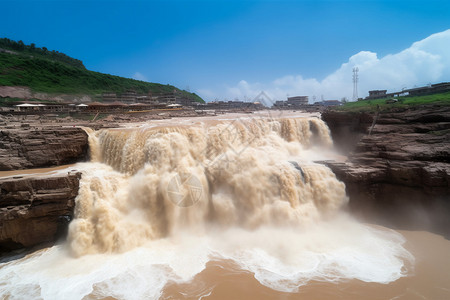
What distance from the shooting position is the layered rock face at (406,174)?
10.1 m

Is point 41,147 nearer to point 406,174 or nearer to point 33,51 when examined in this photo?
point 406,174

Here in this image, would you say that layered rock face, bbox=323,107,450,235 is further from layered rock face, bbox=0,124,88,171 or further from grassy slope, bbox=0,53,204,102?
grassy slope, bbox=0,53,204,102

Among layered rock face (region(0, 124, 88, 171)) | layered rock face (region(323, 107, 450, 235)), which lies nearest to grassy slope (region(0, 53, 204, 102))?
layered rock face (region(0, 124, 88, 171))

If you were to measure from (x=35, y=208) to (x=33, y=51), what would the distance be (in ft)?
241

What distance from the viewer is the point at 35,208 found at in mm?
8766

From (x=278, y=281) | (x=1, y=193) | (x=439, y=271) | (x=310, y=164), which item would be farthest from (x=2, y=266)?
(x=439, y=271)

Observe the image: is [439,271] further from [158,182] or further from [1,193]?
[1,193]

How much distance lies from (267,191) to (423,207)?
24.2 ft

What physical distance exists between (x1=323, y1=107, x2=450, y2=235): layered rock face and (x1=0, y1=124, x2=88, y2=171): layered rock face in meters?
14.2

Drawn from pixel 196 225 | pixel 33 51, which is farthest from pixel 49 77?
pixel 196 225

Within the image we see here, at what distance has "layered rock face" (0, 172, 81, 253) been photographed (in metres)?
8.52

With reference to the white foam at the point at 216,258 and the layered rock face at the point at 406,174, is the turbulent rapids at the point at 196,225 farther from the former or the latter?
the layered rock face at the point at 406,174

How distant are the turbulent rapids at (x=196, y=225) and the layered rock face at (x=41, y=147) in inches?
34.3

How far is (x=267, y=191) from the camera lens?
10906 millimetres
